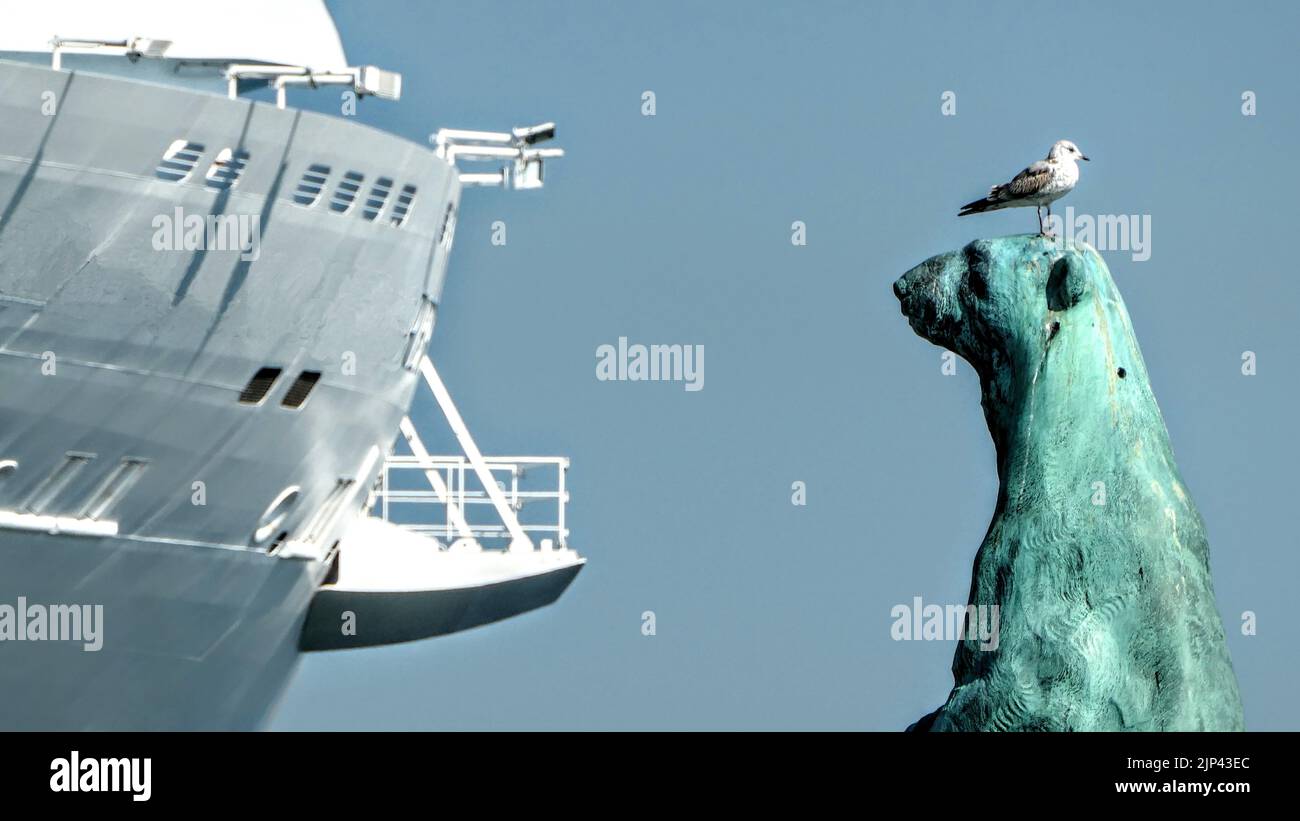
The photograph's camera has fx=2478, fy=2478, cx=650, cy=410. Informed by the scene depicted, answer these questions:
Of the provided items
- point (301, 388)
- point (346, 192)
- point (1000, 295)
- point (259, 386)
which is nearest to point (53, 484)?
point (259, 386)

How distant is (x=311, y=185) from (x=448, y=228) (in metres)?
4.39

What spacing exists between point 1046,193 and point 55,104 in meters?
11.7

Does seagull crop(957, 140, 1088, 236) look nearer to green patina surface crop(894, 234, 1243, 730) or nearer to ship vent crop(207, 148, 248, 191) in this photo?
green patina surface crop(894, 234, 1243, 730)

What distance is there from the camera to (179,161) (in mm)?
27734

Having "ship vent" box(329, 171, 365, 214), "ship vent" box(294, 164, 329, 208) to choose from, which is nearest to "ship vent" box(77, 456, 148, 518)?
"ship vent" box(294, 164, 329, 208)

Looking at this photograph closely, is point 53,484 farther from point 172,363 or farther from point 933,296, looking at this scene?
point 933,296

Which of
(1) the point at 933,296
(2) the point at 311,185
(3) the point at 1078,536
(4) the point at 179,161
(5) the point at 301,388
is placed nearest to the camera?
(3) the point at 1078,536

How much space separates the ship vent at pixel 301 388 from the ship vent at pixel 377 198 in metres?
2.12

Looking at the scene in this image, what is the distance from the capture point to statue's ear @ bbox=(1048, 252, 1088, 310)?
60.9 ft

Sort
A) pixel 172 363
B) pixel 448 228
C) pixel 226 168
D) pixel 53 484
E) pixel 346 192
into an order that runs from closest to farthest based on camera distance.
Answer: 1. pixel 226 168
2. pixel 172 363
3. pixel 53 484
4. pixel 346 192
5. pixel 448 228

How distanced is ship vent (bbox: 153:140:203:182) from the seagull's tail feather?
35.3 ft

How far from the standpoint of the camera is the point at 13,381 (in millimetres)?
27375

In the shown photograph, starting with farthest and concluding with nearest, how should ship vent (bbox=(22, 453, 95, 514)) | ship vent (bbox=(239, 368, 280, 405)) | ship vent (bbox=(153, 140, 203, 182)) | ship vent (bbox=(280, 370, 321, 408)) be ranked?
ship vent (bbox=(280, 370, 321, 408)), ship vent (bbox=(239, 368, 280, 405)), ship vent (bbox=(22, 453, 95, 514)), ship vent (bbox=(153, 140, 203, 182))
